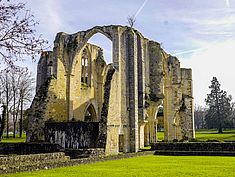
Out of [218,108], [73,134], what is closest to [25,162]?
[73,134]

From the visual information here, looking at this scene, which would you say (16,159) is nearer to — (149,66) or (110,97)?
(110,97)

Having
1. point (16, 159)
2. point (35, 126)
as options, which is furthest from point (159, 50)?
point (16, 159)

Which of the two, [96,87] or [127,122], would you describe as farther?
[96,87]

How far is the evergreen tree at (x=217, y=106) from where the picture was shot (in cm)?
6703

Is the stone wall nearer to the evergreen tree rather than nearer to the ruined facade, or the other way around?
the ruined facade

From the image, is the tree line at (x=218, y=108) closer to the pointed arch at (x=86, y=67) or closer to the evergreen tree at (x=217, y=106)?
the evergreen tree at (x=217, y=106)

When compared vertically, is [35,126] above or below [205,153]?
above

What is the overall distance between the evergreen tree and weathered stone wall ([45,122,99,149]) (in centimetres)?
4793

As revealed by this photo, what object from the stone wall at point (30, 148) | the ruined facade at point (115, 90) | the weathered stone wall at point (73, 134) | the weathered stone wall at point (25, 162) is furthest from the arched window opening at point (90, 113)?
the weathered stone wall at point (25, 162)

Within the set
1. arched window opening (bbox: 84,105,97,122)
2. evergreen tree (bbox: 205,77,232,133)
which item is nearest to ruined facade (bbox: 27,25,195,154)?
arched window opening (bbox: 84,105,97,122)

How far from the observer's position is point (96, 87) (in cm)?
3338

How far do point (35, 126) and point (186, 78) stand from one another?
18778 millimetres

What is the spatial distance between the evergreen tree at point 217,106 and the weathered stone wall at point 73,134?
47933mm

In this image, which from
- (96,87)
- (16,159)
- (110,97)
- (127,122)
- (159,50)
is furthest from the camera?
(96,87)
